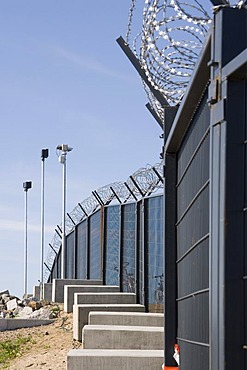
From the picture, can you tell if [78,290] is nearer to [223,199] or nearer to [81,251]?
[81,251]

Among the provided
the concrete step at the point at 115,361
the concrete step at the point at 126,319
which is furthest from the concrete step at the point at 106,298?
the concrete step at the point at 115,361

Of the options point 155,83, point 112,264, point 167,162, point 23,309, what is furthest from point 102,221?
point 167,162

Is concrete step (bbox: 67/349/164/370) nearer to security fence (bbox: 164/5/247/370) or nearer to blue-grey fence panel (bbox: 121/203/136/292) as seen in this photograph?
security fence (bbox: 164/5/247/370)

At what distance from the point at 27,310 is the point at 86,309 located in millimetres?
6197

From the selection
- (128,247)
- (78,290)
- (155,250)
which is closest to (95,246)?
(78,290)

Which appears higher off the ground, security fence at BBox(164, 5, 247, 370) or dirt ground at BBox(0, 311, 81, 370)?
security fence at BBox(164, 5, 247, 370)

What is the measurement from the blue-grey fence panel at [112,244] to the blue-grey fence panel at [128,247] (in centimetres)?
60

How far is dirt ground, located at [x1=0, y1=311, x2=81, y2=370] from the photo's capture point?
45.6 feet

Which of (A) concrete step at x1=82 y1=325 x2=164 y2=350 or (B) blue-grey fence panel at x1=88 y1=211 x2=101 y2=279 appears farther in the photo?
(B) blue-grey fence panel at x1=88 y1=211 x2=101 y2=279

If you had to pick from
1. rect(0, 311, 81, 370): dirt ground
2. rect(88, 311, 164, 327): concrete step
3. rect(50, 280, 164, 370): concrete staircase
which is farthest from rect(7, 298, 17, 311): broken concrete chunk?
rect(88, 311, 164, 327): concrete step

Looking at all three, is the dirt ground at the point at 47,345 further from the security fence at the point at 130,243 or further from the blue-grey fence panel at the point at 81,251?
the blue-grey fence panel at the point at 81,251

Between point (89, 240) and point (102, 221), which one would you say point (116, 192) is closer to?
point (102, 221)

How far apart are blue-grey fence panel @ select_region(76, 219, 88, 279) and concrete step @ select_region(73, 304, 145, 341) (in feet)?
24.6

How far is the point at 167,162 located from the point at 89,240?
576 inches
